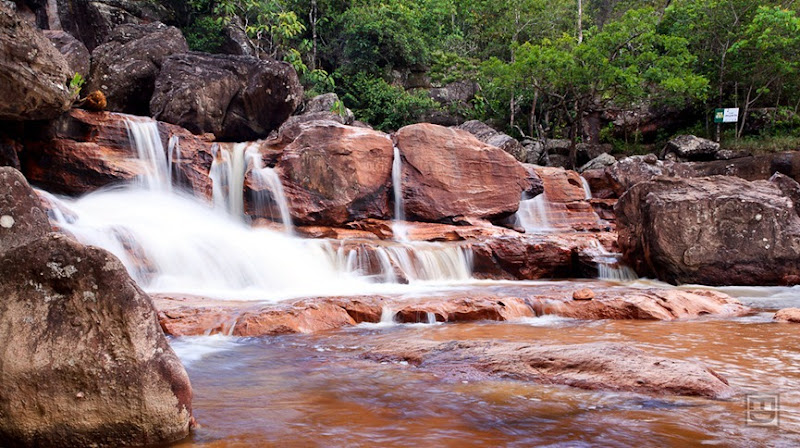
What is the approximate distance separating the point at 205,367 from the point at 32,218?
106 inches

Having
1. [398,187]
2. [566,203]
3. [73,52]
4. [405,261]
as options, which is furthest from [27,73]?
[566,203]

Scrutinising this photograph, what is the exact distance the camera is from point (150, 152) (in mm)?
13102

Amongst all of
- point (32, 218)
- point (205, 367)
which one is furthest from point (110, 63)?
point (205, 367)

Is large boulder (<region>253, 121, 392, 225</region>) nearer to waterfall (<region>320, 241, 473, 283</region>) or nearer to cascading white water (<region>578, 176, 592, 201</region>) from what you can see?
waterfall (<region>320, 241, 473, 283</region>)

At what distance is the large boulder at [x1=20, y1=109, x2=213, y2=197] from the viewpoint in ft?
37.9

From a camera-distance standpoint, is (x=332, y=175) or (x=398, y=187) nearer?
(x=332, y=175)

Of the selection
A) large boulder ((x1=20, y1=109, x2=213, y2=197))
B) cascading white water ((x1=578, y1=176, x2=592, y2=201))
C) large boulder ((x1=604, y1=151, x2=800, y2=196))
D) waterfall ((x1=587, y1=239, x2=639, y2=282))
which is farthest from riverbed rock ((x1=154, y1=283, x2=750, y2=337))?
large boulder ((x1=604, y1=151, x2=800, y2=196))

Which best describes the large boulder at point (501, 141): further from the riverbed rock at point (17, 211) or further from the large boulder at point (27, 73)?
the riverbed rock at point (17, 211)

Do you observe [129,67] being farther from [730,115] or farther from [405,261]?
[730,115]

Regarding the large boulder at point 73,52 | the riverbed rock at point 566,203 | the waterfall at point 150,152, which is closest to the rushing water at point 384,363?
the waterfall at point 150,152

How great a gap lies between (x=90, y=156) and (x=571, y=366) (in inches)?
452

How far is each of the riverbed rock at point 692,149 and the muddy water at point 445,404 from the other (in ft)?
67.6

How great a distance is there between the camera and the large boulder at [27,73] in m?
8.84

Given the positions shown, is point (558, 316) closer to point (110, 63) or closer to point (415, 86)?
point (110, 63)
